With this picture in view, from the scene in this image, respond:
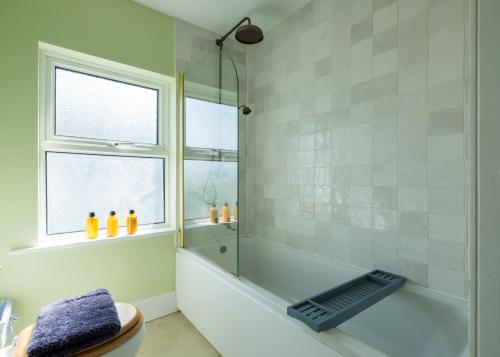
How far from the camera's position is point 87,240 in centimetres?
171

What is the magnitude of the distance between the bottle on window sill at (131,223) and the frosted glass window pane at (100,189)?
0.31ft

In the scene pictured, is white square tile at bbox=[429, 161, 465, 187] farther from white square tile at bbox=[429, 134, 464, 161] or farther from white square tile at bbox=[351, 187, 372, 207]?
white square tile at bbox=[351, 187, 372, 207]

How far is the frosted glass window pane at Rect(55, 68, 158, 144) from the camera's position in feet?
5.67

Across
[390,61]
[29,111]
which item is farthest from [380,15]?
[29,111]

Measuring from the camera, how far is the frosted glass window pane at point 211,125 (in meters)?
1.82

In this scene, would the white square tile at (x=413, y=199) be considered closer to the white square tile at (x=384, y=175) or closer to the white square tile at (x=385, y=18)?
the white square tile at (x=384, y=175)

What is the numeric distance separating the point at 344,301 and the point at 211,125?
143cm

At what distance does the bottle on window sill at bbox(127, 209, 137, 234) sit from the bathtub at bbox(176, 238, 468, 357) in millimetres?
412

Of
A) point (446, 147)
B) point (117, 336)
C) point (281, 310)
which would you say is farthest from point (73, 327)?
point (446, 147)

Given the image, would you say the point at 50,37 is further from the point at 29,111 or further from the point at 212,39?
the point at 212,39

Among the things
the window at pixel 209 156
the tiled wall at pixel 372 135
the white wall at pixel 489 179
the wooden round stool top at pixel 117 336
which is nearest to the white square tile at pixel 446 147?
the tiled wall at pixel 372 135

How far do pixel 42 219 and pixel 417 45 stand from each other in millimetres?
2476

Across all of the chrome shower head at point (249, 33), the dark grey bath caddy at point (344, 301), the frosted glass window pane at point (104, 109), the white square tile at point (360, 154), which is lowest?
the dark grey bath caddy at point (344, 301)

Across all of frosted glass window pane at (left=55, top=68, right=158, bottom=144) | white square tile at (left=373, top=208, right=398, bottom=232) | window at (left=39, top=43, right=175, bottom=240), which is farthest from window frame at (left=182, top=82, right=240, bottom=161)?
white square tile at (left=373, top=208, right=398, bottom=232)
